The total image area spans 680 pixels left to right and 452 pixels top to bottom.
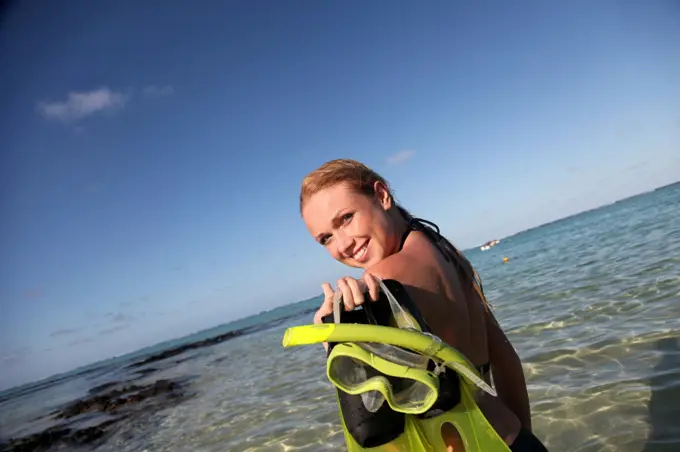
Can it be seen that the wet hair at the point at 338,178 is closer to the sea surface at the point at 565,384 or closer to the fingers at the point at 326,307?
the fingers at the point at 326,307

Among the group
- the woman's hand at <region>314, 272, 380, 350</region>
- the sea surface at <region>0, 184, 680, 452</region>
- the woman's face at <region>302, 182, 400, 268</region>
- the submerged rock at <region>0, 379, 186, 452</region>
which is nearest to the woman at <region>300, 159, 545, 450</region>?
the woman's face at <region>302, 182, 400, 268</region>

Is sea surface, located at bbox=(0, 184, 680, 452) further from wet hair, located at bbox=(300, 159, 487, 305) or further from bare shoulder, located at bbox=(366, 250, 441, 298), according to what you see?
bare shoulder, located at bbox=(366, 250, 441, 298)

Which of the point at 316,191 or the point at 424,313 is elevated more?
the point at 316,191

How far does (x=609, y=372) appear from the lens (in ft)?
16.7

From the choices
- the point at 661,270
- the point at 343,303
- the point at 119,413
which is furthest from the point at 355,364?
the point at 119,413

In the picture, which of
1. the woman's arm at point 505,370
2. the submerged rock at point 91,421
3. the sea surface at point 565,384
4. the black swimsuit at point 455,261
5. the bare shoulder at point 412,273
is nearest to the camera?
the bare shoulder at point 412,273

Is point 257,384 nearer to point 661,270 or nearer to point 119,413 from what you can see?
point 119,413

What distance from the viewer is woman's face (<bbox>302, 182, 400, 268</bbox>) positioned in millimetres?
1920

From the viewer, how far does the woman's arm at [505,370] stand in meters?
2.37

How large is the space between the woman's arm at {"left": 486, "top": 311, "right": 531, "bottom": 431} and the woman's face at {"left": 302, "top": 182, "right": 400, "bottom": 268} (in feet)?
2.75

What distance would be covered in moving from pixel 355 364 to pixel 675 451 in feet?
12.0

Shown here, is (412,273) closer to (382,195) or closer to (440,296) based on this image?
(440,296)

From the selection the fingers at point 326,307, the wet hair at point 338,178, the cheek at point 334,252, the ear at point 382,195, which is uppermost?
the wet hair at point 338,178

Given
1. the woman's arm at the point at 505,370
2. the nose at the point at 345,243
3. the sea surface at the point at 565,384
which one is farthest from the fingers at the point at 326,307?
the sea surface at the point at 565,384
